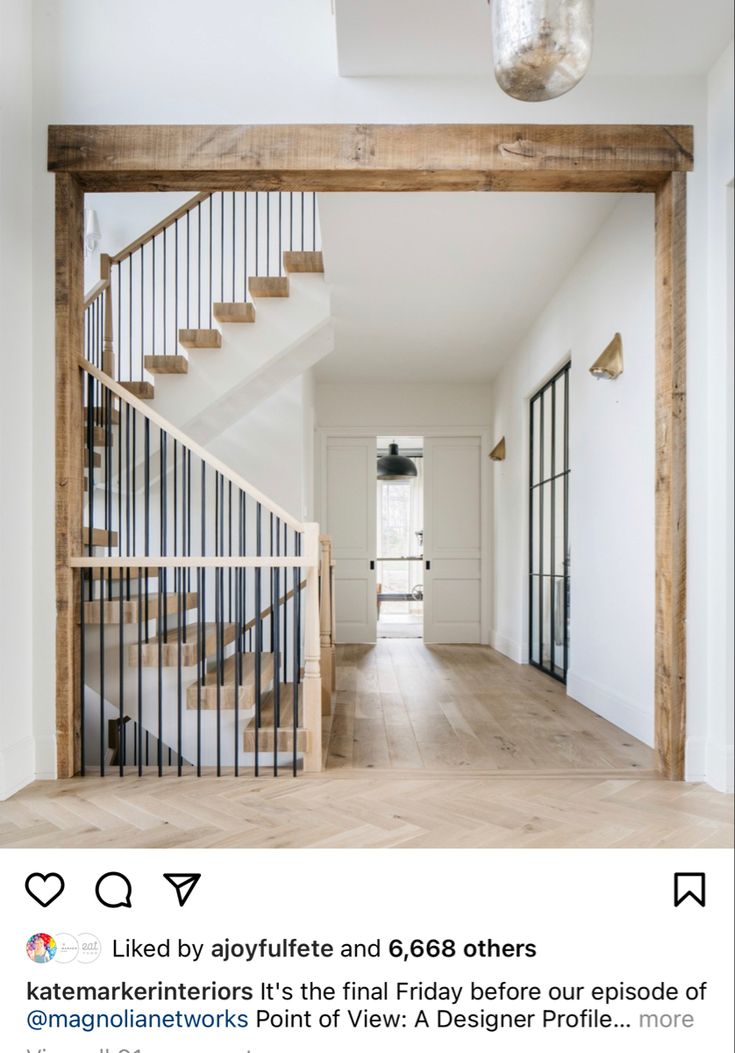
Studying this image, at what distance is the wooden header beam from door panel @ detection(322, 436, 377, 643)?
4.45m

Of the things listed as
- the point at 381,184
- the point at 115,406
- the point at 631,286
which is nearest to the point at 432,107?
the point at 381,184

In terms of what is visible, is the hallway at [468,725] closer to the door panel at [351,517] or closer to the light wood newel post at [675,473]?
the light wood newel post at [675,473]

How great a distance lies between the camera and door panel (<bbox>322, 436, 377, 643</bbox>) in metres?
6.93

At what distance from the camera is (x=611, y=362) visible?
3.36 metres

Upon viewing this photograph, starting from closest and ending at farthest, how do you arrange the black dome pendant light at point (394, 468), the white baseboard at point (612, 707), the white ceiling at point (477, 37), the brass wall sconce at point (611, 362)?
the white ceiling at point (477, 37) → the white baseboard at point (612, 707) → the brass wall sconce at point (611, 362) → the black dome pendant light at point (394, 468)

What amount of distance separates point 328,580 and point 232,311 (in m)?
1.62

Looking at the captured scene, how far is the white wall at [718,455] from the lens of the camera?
2.28 meters

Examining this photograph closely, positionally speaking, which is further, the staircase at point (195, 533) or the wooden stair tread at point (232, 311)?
the wooden stair tread at point (232, 311)

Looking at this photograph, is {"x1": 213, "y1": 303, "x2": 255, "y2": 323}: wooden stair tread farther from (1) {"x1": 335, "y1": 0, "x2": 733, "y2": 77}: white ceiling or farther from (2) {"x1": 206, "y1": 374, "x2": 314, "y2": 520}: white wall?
(1) {"x1": 335, "y1": 0, "x2": 733, "y2": 77}: white ceiling

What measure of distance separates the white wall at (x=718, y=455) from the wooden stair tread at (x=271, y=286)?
2548mm

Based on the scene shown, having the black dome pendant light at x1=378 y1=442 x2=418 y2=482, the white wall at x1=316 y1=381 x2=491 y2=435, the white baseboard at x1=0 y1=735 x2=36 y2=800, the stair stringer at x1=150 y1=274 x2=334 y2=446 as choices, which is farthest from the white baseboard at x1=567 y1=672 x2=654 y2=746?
the black dome pendant light at x1=378 y1=442 x2=418 y2=482

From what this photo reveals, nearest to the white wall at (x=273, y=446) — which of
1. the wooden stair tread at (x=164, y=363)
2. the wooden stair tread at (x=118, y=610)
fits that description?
the wooden stair tread at (x=164, y=363)

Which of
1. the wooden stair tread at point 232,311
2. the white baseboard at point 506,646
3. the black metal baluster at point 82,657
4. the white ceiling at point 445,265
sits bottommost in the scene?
the white baseboard at point 506,646
